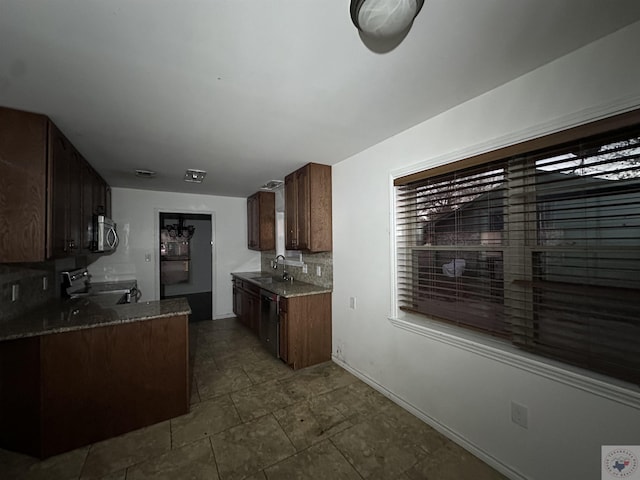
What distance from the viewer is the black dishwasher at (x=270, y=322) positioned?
10.1 ft

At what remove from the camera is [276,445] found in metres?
1.83

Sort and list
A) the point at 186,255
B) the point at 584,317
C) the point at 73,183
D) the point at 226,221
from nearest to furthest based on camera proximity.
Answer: the point at 584,317
the point at 73,183
the point at 226,221
the point at 186,255

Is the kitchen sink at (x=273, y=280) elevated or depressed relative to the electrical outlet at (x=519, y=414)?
elevated

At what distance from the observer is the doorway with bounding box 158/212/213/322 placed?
6105mm

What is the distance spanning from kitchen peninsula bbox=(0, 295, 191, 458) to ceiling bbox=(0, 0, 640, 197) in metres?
1.51

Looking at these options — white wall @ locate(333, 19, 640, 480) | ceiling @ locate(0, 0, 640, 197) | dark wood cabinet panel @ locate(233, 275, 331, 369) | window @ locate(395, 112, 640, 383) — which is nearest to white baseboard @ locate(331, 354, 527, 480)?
white wall @ locate(333, 19, 640, 480)

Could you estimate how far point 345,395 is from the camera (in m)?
2.43

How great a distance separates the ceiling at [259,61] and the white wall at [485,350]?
0.47 feet

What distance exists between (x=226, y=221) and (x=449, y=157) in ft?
13.9

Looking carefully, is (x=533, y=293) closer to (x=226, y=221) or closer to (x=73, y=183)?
(x=73, y=183)

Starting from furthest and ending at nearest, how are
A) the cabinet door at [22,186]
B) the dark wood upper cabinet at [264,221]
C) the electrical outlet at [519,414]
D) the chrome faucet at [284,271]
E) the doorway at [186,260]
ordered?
the doorway at [186,260] < the dark wood upper cabinet at [264,221] < the chrome faucet at [284,271] < the cabinet door at [22,186] < the electrical outlet at [519,414]

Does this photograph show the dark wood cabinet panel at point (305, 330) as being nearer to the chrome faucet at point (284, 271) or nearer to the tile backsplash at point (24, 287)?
the chrome faucet at point (284, 271)

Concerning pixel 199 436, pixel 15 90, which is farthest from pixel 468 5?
pixel 199 436

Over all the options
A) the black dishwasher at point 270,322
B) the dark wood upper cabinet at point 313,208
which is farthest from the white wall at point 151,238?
the dark wood upper cabinet at point 313,208
